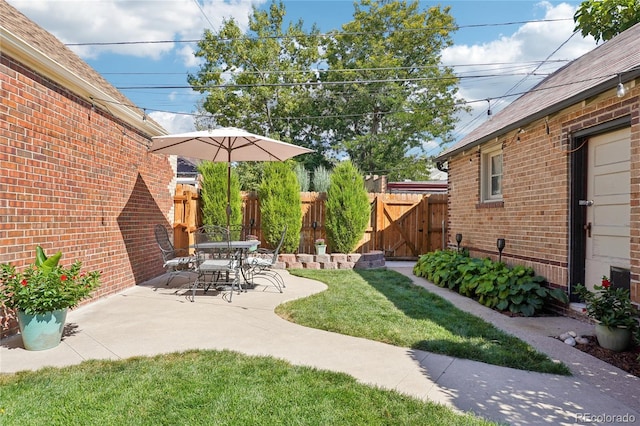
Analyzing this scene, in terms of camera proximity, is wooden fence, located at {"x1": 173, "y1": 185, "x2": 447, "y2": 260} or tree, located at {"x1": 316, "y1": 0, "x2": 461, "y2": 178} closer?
wooden fence, located at {"x1": 173, "y1": 185, "x2": 447, "y2": 260}

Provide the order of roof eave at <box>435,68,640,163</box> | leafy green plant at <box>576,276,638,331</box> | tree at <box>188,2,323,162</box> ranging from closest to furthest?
leafy green plant at <box>576,276,638,331</box>
roof eave at <box>435,68,640,163</box>
tree at <box>188,2,323,162</box>

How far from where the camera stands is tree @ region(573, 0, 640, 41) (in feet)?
29.8

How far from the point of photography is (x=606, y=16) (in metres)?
9.27

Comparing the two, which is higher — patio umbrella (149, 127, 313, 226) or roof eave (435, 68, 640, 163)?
roof eave (435, 68, 640, 163)

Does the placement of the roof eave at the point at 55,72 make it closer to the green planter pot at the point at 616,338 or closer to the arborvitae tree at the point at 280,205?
the arborvitae tree at the point at 280,205

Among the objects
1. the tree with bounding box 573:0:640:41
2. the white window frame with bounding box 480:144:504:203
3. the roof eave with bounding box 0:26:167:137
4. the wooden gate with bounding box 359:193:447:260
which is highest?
the tree with bounding box 573:0:640:41

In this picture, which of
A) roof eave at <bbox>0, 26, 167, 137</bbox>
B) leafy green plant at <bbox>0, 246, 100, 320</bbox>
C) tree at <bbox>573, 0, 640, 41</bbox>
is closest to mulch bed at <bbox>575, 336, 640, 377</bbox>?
leafy green plant at <bbox>0, 246, 100, 320</bbox>

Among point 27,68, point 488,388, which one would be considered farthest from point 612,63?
point 27,68

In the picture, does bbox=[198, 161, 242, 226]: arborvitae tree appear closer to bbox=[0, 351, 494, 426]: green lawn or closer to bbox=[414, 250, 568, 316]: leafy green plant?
bbox=[414, 250, 568, 316]: leafy green plant

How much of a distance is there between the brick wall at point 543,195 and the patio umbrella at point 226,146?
3518 mm

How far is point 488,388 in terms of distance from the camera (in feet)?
9.70

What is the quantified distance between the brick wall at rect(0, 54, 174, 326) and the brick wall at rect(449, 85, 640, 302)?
20.3 feet

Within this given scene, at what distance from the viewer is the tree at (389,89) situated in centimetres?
2198

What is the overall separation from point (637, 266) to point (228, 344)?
4065mm
